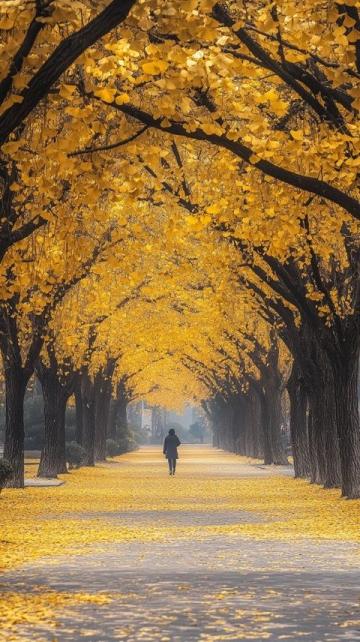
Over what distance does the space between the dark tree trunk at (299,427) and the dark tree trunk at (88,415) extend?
14.8 m

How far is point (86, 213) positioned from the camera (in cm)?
2459

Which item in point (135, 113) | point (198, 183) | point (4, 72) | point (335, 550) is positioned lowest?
point (335, 550)

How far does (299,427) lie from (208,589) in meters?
27.7

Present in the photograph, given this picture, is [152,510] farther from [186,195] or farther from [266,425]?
[266,425]

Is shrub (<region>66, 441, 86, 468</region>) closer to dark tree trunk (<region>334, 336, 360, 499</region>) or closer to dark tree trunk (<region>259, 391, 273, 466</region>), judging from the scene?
dark tree trunk (<region>259, 391, 273, 466</region>)

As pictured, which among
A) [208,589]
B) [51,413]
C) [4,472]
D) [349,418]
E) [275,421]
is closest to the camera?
[208,589]

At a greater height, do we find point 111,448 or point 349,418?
point 111,448

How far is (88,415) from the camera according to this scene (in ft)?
179

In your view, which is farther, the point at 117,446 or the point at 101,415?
the point at 117,446

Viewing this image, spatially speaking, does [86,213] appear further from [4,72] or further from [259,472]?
[259,472]

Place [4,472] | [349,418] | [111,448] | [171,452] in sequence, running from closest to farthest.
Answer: [4,472] < [349,418] < [171,452] < [111,448]

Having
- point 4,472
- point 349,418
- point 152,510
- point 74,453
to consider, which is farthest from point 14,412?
point 74,453

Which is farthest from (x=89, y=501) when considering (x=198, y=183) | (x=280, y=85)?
(x=280, y=85)

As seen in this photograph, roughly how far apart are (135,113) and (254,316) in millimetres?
35795
